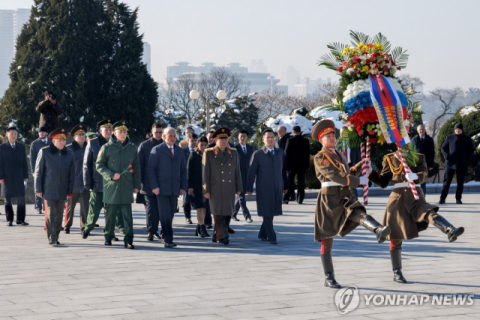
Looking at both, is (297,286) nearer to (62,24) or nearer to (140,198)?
(140,198)

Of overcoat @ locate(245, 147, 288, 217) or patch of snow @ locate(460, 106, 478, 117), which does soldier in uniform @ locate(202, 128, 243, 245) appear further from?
patch of snow @ locate(460, 106, 478, 117)

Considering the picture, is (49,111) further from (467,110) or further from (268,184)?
(467,110)

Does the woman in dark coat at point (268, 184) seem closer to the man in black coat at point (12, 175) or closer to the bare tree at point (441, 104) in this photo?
the man in black coat at point (12, 175)

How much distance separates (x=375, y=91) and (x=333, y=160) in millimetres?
913

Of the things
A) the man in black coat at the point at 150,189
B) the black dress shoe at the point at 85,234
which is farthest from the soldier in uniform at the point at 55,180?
the man in black coat at the point at 150,189

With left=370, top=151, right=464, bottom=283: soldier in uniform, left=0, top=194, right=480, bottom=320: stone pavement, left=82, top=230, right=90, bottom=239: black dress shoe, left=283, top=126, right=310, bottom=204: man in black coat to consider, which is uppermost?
left=283, top=126, right=310, bottom=204: man in black coat

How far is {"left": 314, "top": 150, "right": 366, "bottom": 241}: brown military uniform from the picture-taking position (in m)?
7.64

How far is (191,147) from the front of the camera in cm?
1369

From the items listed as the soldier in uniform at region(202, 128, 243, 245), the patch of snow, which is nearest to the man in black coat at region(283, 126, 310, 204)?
the soldier in uniform at region(202, 128, 243, 245)

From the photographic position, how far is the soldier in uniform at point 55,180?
1138cm

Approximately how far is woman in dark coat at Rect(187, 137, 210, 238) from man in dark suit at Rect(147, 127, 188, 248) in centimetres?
88

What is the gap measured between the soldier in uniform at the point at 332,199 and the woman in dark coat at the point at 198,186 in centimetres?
458

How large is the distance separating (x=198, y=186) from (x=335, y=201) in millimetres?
4925

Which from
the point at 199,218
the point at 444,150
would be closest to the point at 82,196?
the point at 199,218
